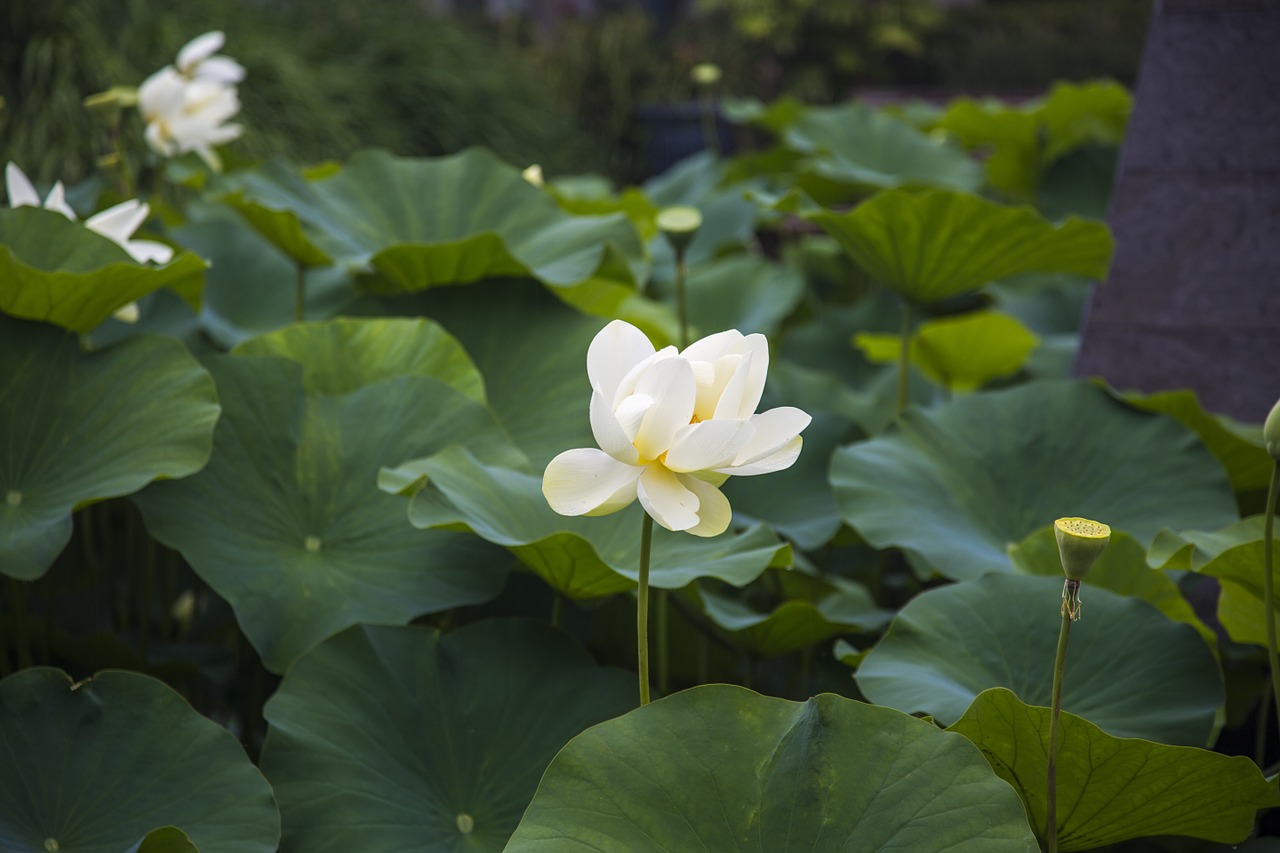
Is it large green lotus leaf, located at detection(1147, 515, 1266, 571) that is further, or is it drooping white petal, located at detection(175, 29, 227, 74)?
drooping white petal, located at detection(175, 29, 227, 74)

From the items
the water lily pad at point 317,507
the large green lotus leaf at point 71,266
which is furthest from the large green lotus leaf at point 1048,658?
the large green lotus leaf at point 71,266

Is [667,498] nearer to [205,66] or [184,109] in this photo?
[184,109]

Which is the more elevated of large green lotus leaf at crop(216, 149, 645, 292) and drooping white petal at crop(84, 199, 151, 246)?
drooping white petal at crop(84, 199, 151, 246)

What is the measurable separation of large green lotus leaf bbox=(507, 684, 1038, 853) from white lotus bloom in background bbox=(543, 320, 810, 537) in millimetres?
152

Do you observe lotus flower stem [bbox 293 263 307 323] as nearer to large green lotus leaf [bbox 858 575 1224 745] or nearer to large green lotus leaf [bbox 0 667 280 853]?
large green lotus leaf [bbox 0 667 280 853]

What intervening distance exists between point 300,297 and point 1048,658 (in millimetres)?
1068

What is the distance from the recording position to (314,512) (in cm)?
114

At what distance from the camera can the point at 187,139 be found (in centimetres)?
166

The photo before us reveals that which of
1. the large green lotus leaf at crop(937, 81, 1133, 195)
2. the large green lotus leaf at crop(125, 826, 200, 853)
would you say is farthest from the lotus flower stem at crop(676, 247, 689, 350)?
the large green lotus leaf at crop(937, 81, 1133, 195)

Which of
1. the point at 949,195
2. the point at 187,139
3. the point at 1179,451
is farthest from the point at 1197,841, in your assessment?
the point at 187,139

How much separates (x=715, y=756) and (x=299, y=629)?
1.50 feet

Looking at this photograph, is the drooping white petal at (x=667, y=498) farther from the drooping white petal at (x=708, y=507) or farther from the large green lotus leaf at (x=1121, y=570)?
the large green lotus leaf at (x=1121, y=570)

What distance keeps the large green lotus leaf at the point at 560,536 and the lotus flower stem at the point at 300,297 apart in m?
0.55

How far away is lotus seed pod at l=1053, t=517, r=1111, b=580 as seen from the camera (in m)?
0.70
